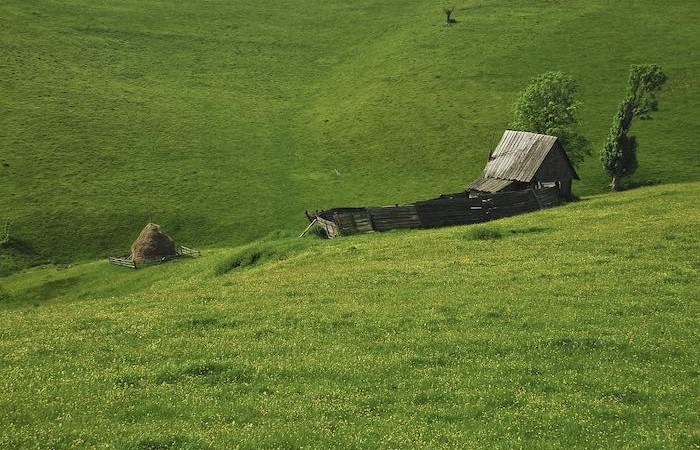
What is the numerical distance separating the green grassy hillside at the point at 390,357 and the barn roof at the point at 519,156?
26.0 m

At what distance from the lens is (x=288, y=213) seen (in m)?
66.9

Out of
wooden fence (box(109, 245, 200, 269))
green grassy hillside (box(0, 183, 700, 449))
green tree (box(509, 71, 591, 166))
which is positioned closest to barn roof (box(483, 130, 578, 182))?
green tree (box(509, 71, 591, 166))

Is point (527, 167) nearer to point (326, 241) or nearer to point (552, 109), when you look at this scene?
point (552, 109)

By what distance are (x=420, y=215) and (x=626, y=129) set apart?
127 feet

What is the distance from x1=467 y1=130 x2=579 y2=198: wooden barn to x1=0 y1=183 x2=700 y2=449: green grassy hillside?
25.5 m

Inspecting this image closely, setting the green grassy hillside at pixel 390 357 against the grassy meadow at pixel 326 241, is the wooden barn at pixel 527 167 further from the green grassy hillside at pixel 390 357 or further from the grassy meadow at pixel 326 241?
the green grassy hillside at pixel 390 357

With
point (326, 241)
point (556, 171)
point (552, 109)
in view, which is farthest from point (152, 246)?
point (552, 109)

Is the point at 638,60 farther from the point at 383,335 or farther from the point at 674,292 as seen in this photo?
the point at 383,335

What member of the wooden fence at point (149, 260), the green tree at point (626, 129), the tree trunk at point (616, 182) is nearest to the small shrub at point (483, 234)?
the wooden fence at point (149, 260)

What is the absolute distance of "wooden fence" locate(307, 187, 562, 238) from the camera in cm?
4481

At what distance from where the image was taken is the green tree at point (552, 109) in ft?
220

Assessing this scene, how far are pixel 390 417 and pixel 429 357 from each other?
4.14 meters

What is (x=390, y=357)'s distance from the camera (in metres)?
17.7

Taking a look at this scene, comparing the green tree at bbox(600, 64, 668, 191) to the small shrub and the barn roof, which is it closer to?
the barn roof
